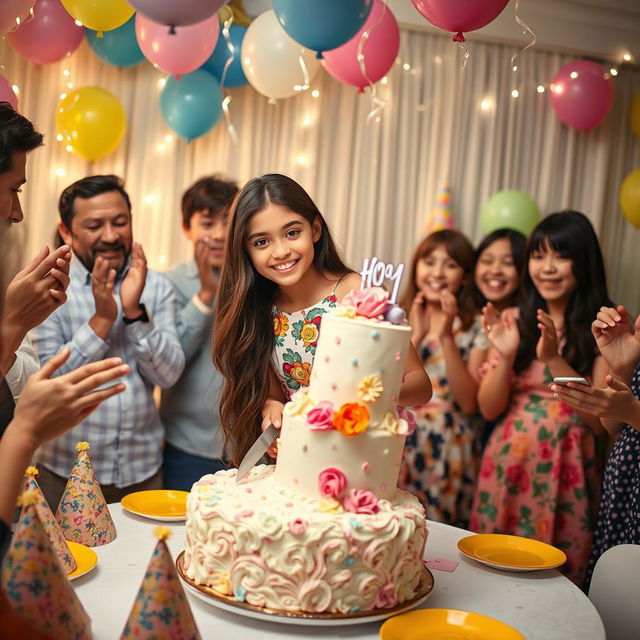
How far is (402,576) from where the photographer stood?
1.67 meters

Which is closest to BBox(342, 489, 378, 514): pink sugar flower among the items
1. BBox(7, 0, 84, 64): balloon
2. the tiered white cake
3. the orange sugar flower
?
the tiered white cake

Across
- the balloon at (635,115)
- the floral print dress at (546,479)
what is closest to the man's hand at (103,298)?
the floral print dress at (546,479)

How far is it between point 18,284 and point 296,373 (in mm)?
851

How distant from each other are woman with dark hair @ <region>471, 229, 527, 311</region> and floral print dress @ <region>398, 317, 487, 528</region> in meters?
0.24

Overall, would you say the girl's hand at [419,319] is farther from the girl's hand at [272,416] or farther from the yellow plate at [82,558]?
the yellow plate at [82,558]

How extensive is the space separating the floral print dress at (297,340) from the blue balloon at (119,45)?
1795 millimetres

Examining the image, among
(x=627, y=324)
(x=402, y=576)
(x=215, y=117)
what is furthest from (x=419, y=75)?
(x=402, y=576)

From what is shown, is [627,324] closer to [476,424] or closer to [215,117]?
[476,424]

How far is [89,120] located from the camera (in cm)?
347

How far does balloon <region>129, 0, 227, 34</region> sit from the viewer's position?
1888 millimetres

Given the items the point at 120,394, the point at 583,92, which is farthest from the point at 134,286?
the point at 583,92

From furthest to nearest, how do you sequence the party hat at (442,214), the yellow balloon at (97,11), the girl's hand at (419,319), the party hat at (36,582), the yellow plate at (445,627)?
the party hat at (442,214)
the girl's hand at (419,319)
the yellow balloon at (97,11)
the yellow plate at (445,627)
the party hat at (36,582)

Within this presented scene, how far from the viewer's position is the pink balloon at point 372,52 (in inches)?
123

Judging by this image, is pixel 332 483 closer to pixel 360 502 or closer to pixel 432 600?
pixel 360 502
